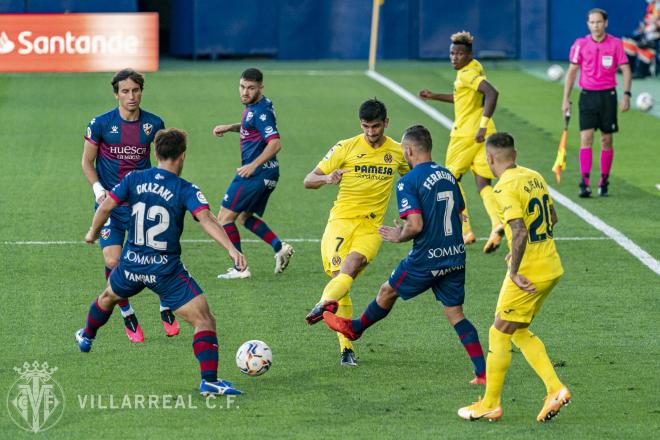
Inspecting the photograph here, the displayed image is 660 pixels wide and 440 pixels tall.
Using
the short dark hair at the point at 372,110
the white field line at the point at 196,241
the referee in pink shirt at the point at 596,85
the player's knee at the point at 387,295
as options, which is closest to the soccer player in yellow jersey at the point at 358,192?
the short dark hair at the point at 372,110

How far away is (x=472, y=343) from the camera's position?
9.74 meters

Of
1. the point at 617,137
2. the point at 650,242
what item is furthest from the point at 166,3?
the point at 650,242

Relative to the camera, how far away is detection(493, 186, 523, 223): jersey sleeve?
8.88 m

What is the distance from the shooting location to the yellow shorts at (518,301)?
9.02 m

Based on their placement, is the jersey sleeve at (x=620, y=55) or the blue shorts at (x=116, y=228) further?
the jersey sleeve at (x=620, y=55)

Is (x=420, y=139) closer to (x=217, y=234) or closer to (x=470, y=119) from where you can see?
(x=217, y=234)

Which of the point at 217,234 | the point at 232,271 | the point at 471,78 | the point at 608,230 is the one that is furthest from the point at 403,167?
the point at 608,230

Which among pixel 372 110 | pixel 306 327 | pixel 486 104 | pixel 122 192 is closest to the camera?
pixel 122 192

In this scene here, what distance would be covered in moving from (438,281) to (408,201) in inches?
26.9

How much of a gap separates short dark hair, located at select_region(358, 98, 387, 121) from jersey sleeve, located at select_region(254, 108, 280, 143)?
9.40 feet

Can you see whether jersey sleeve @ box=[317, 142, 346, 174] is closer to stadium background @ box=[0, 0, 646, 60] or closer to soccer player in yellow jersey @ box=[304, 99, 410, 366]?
soccer player in yellow jersey @ box=[304, 99, 410, 366]

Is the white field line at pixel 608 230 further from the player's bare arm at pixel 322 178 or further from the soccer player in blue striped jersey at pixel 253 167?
the player's bare arm at pixel 322 178

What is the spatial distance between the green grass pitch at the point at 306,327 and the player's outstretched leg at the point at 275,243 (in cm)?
20

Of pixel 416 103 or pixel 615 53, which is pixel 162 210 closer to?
pixel 615 53
